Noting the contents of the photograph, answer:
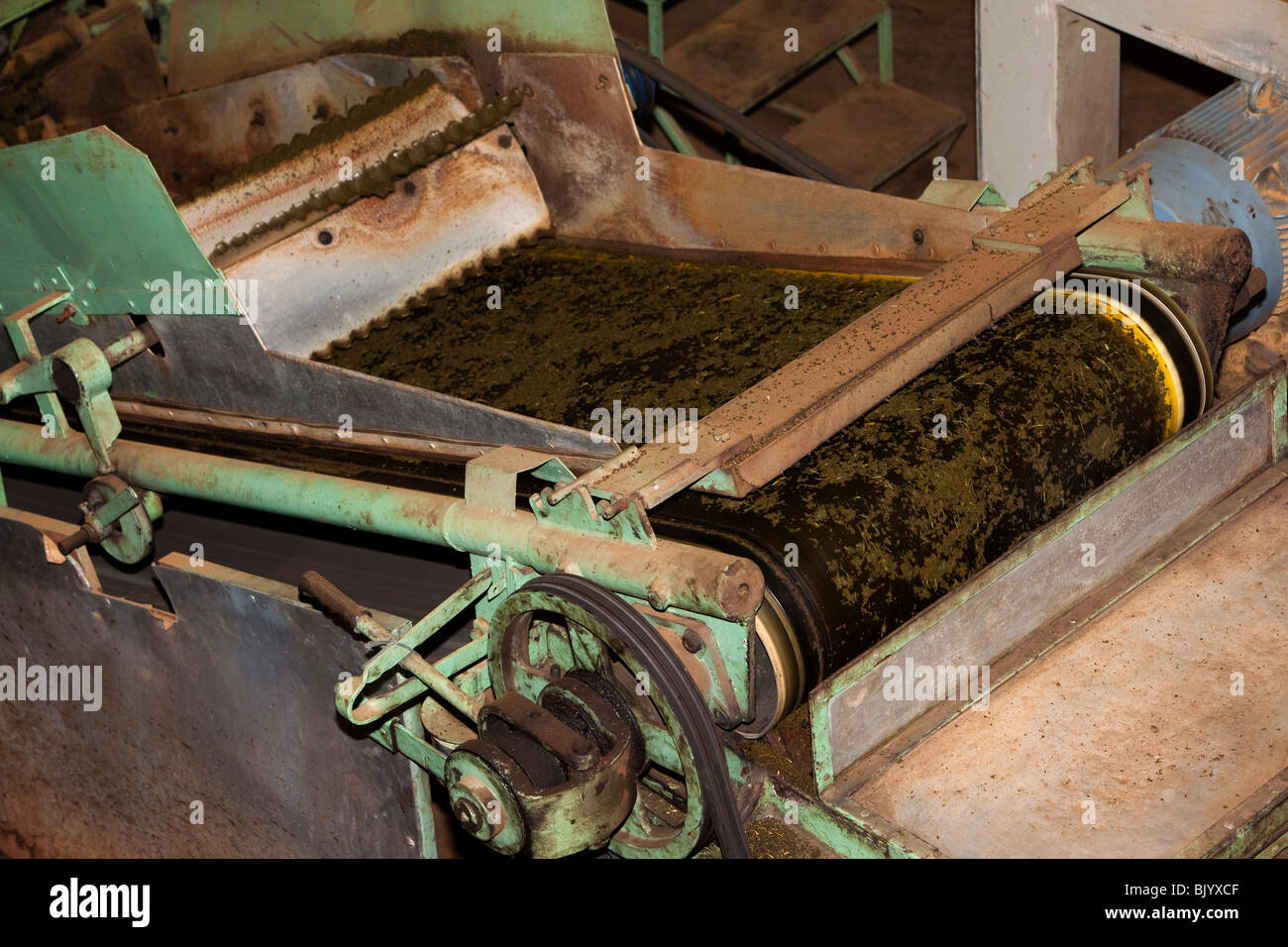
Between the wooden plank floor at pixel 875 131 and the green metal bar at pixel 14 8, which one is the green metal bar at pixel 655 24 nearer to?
the wooden plank floor at pixel 875 131

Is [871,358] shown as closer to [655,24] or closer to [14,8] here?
[14,8]

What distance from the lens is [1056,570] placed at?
1.79 metres

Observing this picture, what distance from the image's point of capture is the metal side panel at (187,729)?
1.97 metres

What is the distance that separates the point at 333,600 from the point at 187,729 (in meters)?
0.58

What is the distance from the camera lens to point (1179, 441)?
1.89m

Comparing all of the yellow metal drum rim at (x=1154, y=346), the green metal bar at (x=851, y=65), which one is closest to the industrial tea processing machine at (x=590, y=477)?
the yellow metal drum rim at (x=1154, y=346)

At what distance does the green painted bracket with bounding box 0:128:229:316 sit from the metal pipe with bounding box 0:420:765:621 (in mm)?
230

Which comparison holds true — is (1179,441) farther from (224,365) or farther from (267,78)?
(267,78)

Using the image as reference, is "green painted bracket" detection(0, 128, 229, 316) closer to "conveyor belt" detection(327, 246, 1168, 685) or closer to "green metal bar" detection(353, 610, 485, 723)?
"conveyor belt" detection(327, 246, 1168, 685)

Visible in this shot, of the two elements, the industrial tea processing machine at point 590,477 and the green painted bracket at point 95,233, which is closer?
the industrial tea processing machine at point 590,477

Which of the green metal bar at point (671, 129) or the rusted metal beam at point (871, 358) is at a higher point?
the green metal bar at point (671, 129)

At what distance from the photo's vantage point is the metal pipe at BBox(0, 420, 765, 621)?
1.46 meters

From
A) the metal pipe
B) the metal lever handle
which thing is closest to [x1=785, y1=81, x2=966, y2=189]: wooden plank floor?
the metal pipe

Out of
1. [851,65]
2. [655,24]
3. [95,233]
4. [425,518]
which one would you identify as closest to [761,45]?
[655,24]
